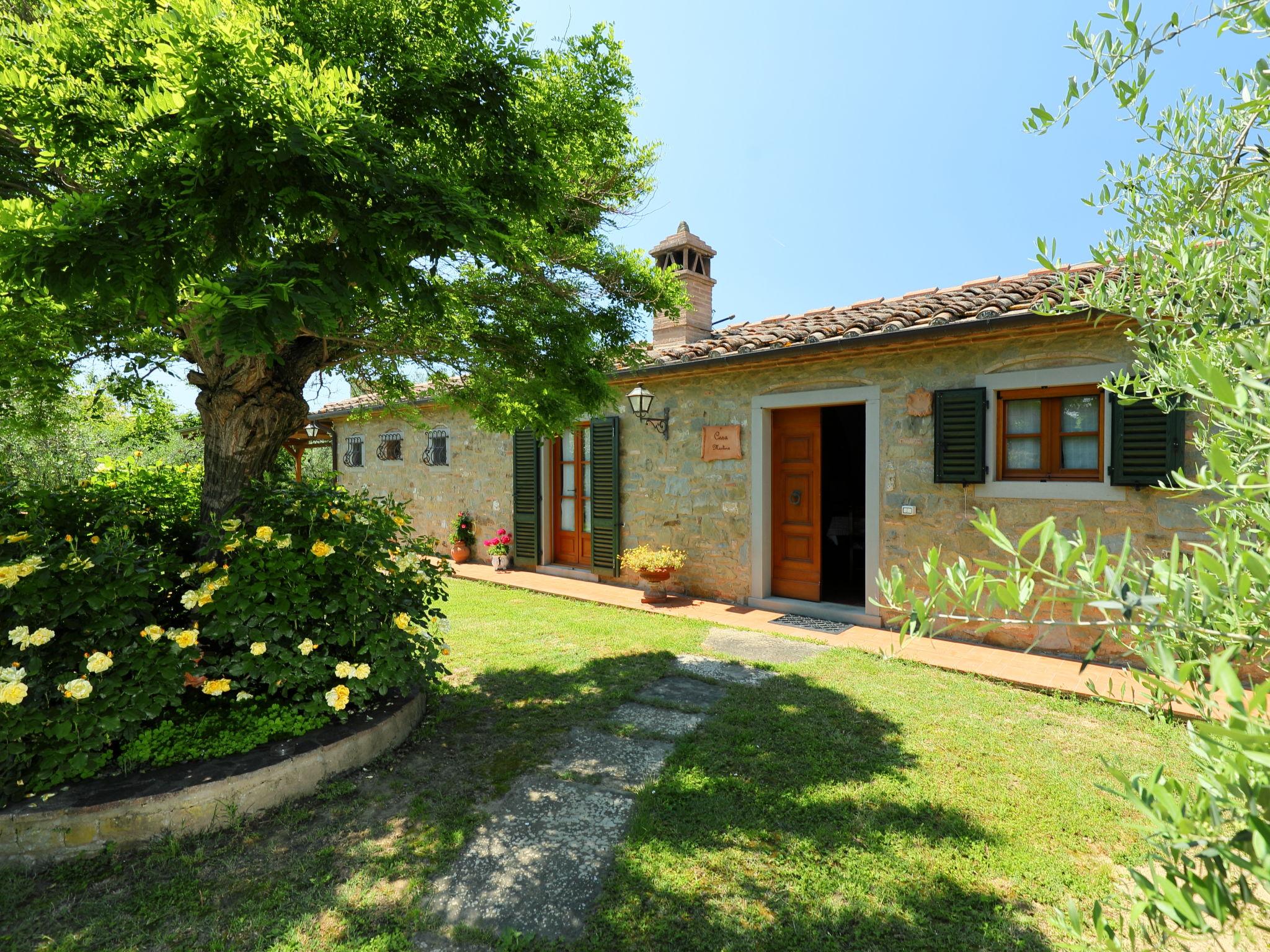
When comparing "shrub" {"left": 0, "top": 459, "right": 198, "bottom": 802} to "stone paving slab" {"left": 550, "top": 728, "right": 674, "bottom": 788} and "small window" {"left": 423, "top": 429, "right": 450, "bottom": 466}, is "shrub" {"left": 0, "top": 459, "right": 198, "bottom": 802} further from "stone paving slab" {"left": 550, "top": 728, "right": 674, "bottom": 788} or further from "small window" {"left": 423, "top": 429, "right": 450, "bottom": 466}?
"small window" {"left": 423, "top": 429, "right": 450, "bottom": 466}

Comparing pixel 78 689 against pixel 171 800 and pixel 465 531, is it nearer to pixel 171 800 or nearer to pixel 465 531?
pixel 171 800

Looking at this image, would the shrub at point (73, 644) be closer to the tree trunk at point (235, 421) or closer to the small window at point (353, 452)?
the tree trunk at point (235, 421)

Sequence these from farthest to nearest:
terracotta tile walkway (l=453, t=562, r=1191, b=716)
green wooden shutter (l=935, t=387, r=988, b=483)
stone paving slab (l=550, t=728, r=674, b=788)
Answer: green wooden shutter (l=935, t=387, r=988, b=483) < terracotta tile walkway (l=453, t=562, r=1191, b=716) < stone paving slab (l=550, t=728, r=674, b=788)

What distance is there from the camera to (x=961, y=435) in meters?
5.83

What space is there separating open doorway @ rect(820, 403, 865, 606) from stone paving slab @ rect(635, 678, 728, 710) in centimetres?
464

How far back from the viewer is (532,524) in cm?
977

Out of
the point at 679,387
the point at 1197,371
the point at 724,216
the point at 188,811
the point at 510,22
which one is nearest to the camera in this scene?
the point at 1197,371

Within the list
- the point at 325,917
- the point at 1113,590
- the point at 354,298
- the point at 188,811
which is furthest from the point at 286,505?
the point at 1113,590

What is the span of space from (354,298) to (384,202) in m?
0.40

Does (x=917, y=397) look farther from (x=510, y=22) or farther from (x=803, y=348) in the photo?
(x=510, y=22)

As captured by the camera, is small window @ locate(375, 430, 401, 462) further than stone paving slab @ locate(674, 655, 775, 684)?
Yes

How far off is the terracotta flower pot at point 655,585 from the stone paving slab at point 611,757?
12.1ft

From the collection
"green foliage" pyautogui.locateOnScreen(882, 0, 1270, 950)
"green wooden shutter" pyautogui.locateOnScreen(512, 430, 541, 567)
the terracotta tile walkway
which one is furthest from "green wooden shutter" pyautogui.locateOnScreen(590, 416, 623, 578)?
"green foliage" pyautogui.locateOnScreen(882, 0, 1270, 950)

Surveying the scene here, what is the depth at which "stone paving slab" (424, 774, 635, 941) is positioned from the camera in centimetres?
238
